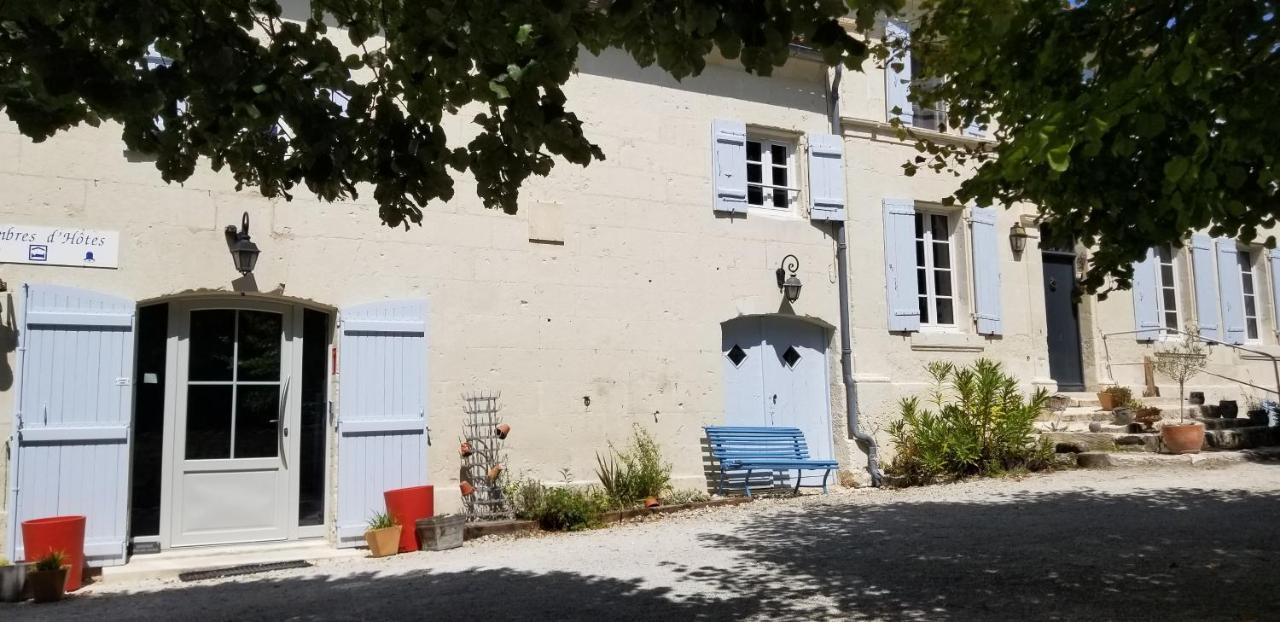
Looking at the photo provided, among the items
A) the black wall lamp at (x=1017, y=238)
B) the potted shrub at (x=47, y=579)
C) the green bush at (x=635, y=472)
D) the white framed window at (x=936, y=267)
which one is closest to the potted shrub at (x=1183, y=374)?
the black wall lamp at (x=1017, y=238)

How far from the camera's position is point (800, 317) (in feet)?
31.8

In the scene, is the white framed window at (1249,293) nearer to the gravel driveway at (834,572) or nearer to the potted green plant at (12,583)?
the gravel driveway at (834,572)

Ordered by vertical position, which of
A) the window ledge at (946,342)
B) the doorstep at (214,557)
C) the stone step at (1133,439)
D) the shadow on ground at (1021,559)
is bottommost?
the doorstep at (214,557)

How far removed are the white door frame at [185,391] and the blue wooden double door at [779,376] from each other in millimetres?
3943

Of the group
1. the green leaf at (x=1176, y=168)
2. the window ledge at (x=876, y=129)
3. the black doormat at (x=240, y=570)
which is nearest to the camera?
the green leaf at (x=1176, y=168)

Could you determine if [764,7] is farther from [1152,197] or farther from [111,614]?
[111,614]

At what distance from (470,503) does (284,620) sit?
290 cm

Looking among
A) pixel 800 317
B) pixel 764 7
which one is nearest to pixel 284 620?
pixel 764 7

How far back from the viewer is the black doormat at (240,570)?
6.39 metres

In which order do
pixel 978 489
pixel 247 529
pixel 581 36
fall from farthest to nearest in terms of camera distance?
pixel 978 489 < pixel 247 529 < pixel 581 36

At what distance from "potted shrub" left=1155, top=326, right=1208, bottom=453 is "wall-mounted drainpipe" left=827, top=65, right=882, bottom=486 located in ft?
10.1

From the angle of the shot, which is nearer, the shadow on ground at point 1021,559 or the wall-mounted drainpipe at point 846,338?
the shadow on ground at point 1021,559

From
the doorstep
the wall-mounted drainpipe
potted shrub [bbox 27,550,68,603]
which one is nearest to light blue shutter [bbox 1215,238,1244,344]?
the wall-mounted drainpipe

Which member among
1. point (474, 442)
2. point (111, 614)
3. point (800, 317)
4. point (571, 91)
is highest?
point (571, 91)
